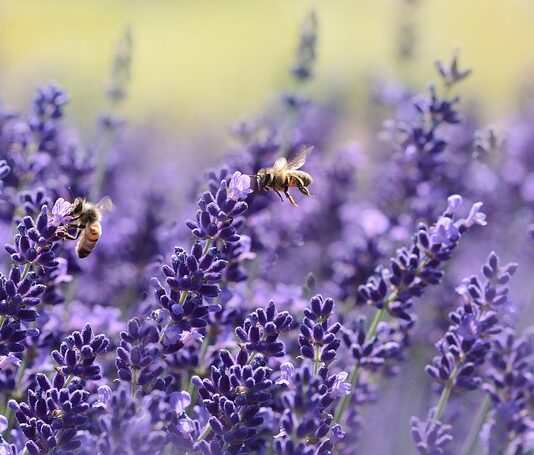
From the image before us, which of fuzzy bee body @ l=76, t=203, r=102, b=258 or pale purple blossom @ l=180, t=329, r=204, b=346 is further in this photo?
fuzzy bee body @ l=76, t=203, r=102, b=258

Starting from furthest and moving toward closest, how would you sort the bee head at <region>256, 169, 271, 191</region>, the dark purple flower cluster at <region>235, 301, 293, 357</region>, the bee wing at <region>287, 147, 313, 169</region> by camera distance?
the bee wing at <region>287, 147, 313, 169</region>, the bee head at <region>256, 169, 271, 191</region>, the dark purple flower cluster at <region>235, 301, 293, 357</region>

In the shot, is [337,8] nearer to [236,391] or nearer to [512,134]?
[512,134]

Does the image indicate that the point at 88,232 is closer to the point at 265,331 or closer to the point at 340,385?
the point at 265,331

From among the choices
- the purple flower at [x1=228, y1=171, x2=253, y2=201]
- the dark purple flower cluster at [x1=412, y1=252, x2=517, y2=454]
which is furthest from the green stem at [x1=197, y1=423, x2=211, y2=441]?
the dark purple flower cluster at [x1=412, y1=252, x2=517, y2=454]

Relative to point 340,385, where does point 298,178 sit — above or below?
above

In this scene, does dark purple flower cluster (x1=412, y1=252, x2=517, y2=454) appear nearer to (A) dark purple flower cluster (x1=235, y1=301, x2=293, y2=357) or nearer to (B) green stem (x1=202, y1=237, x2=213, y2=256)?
(A) dark purple flower cluster (x1=235, y1=301, x2=293, y2=357)

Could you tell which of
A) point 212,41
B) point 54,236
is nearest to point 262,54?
point 212,41

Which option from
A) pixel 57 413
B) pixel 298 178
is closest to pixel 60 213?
pixel 57 413
